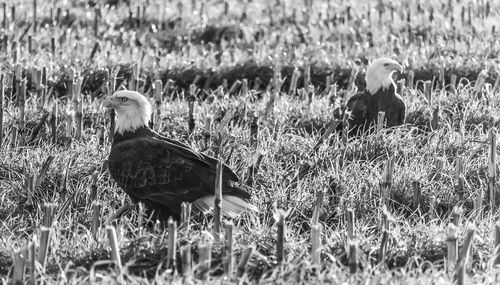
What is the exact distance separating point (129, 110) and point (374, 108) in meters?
2.47

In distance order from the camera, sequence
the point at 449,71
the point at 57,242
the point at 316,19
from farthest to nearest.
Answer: the point at 316,19
the point at 449,71
the point at 57,242

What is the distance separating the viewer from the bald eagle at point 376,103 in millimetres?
8656

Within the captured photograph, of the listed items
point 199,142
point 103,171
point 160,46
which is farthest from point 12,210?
point 160,46

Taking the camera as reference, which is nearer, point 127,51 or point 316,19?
point 127,51

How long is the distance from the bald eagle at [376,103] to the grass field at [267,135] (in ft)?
0.56

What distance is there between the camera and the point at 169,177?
671cm

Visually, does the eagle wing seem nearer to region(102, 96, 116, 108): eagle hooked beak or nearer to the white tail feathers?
the white tail feathers

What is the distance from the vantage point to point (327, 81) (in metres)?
9.80

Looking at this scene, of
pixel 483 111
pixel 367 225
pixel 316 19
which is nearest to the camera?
pixel 367 225

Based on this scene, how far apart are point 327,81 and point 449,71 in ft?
4.99

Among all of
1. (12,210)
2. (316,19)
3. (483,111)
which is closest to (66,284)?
(12,210)

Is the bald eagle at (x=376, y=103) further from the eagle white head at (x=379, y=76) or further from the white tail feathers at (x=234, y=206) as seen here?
the white tail feathers at (x=234, y=206)

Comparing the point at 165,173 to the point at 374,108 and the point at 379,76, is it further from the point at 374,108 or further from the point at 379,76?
the point at 379,76

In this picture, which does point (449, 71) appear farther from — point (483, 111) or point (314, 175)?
point (314, 175)
